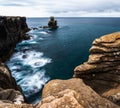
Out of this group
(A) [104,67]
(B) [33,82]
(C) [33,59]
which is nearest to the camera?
(A) [104,67]

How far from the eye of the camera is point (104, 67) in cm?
2828

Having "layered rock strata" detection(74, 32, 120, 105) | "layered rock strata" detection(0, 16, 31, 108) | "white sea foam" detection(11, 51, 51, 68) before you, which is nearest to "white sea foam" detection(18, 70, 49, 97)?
"layered rock strata" detection(0, 16, 31, 108)

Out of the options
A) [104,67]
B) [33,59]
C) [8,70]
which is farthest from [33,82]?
[104,67]

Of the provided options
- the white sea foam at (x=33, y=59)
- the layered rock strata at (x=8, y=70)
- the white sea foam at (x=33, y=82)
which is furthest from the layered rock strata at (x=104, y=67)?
the white sea foam at (x=33, y=59)

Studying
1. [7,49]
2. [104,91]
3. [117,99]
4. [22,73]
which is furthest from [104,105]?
[7,49]

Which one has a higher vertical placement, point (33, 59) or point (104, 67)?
point (104, 67)

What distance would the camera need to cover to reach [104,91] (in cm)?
2786

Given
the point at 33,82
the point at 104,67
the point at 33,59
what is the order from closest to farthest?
1. the point at 104,67
2. the point at 33,82
3. the point at 33,59

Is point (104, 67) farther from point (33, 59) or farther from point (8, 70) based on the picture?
point (33, 59)

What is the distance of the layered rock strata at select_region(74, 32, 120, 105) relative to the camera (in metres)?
27.6

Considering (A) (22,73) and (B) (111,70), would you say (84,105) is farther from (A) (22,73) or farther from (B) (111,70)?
(A) (22,73)

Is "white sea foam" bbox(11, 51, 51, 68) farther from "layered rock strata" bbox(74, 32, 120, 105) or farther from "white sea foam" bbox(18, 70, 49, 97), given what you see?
"layered rock strata" bbox(74, 32, 120, 105)

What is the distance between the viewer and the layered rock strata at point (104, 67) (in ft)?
90.7

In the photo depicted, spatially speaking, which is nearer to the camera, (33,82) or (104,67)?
(104,67)
